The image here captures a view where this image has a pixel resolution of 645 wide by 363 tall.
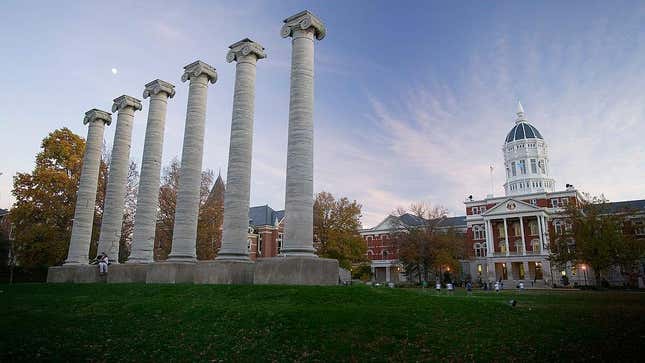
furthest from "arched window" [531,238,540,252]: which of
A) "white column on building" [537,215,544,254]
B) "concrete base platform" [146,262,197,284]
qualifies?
"concrete base platform" [146,262,197,284]

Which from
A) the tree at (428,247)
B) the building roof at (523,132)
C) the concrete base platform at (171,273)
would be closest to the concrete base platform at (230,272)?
the concrete base platform at (171,273)

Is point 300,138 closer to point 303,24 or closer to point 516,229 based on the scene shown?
point 303,24

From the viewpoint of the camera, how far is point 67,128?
4956 cm

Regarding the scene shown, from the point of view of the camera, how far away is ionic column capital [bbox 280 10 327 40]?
25.3 meters

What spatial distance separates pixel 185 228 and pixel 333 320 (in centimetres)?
1798

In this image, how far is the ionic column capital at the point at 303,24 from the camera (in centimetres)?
2534

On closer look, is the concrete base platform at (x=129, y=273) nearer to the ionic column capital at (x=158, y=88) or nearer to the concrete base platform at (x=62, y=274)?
the concrete base platform at (x=62, y=274)

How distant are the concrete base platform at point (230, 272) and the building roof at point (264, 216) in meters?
78.0

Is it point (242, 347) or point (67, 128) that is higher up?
point (67, 128)

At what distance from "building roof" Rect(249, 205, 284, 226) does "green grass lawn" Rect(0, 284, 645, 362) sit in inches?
3296

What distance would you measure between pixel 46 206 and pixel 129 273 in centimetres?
2089

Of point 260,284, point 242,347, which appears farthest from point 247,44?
point 242,347

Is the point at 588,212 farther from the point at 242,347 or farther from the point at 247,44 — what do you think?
the point at 242,347

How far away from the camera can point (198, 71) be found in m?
31.7
